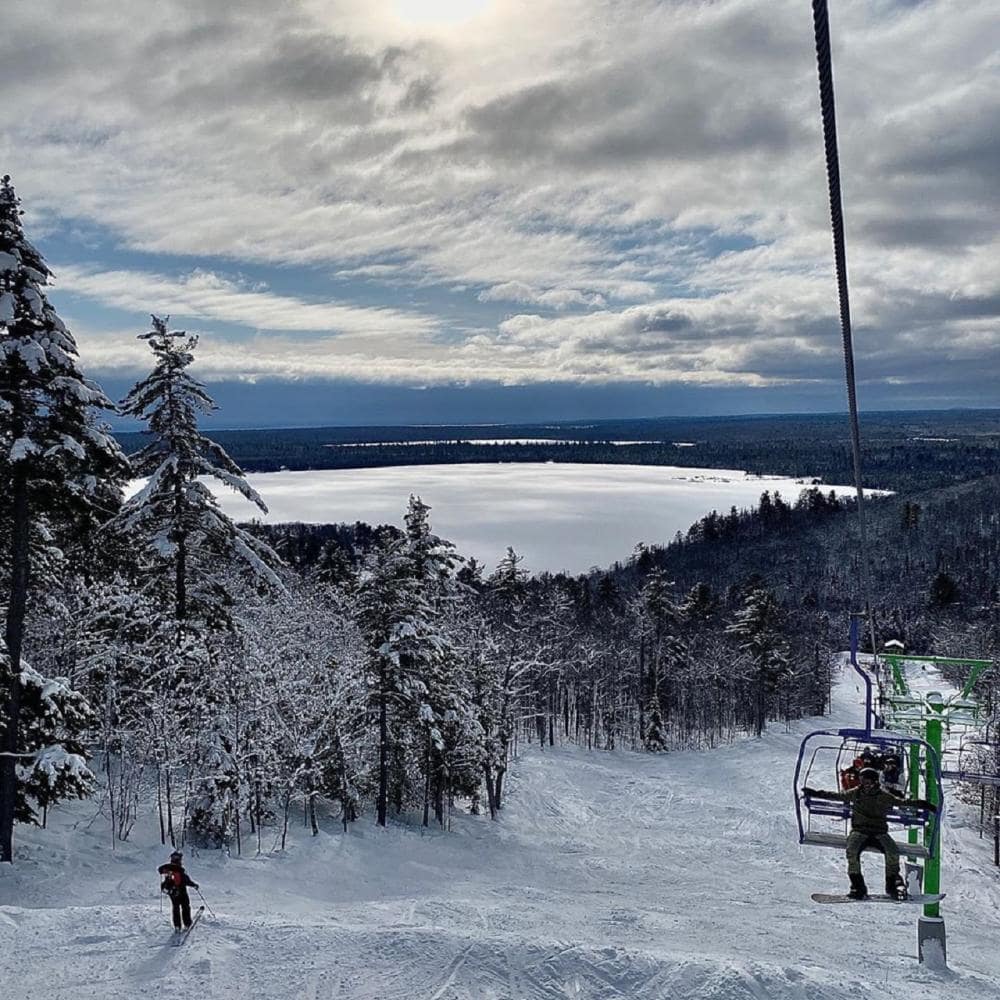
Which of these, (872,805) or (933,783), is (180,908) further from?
(933,783)

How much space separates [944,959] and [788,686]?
63651mm

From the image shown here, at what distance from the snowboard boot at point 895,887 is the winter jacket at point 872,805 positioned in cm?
124

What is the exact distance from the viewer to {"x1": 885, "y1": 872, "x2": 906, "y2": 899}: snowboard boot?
12.4 m

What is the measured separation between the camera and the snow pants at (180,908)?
14.5m

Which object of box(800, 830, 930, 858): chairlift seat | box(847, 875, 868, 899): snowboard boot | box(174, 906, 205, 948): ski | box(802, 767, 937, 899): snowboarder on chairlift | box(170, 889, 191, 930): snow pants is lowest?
box(174, 906, 205, 948): ski

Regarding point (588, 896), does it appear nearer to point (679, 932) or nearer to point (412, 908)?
point (679, 932)

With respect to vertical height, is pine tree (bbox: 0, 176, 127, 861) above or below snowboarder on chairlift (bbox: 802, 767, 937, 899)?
above

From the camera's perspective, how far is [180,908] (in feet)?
48.1

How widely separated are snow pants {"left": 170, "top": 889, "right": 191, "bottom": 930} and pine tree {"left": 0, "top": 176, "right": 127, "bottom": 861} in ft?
16.1

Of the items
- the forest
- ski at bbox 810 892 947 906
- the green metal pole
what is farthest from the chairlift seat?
the forest

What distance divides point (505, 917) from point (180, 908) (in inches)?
308

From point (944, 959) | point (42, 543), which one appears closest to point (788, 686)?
point (944, 959)

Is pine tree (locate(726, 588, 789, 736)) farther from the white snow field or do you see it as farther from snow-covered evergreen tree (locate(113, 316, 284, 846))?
snow-covered evergreen tree (locate(113, 316, 284, 846))

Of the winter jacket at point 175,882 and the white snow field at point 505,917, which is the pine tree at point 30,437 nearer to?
the white snow field at point 505,917
